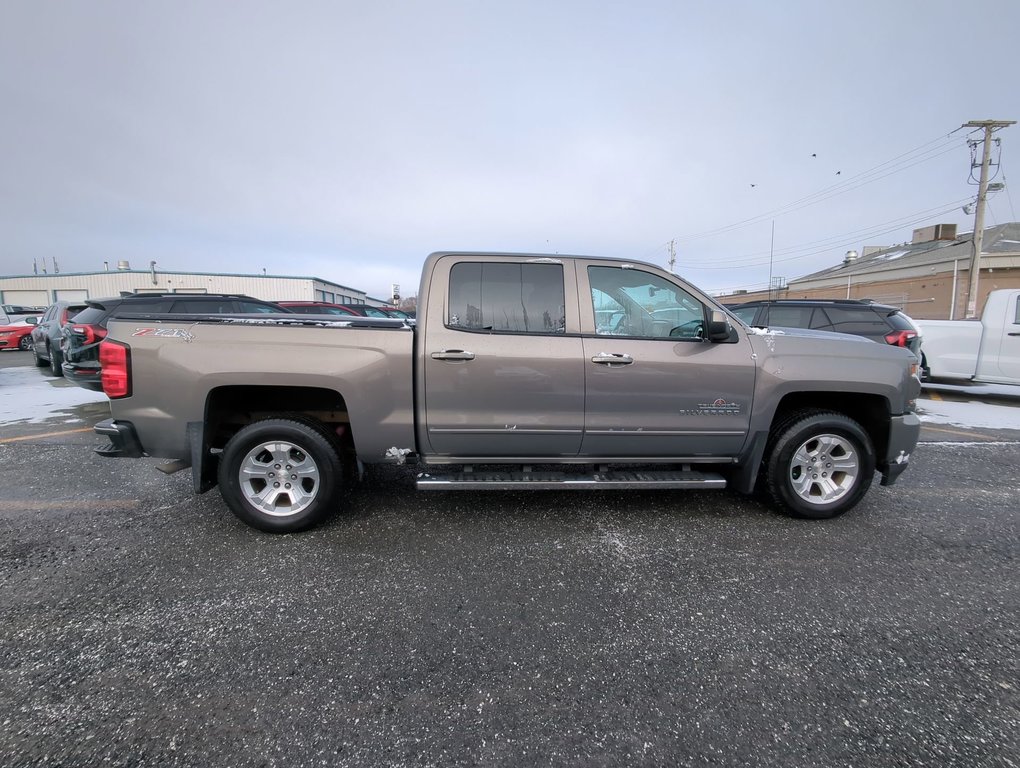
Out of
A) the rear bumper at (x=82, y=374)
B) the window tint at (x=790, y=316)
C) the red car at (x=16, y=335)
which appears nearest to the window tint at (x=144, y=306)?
the rear bumper at (x=82, y=374)

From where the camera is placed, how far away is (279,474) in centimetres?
328

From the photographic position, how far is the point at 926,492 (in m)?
4.11

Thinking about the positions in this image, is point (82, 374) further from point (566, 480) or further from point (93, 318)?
point (566, 480)

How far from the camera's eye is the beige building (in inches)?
942

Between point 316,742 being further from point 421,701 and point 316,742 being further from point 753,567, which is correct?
point 753,567

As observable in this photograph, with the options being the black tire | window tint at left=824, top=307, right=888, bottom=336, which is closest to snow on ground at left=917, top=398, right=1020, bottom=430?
window tint at left=824, top=307, right=888, bottom=336

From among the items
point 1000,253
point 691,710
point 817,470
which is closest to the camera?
point 691,710

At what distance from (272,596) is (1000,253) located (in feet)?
115

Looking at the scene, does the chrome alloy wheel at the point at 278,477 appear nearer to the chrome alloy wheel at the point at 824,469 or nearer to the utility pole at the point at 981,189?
the chrome alloy wheel at the point at 824,469

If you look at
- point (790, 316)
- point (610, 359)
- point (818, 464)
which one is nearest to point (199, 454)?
point (610, 359)

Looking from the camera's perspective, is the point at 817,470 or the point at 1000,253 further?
the point at 1000,253

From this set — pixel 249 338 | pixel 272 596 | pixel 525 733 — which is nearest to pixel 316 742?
pixel 525 733

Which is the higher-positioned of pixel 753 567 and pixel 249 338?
pixel 249 338

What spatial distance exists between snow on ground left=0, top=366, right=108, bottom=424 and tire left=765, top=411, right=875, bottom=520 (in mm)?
8665
